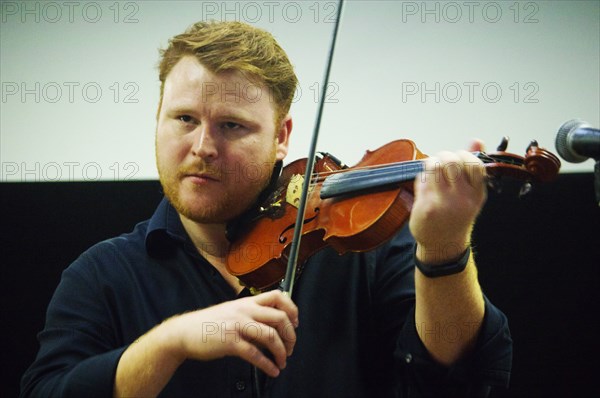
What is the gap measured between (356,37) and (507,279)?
2.73ft

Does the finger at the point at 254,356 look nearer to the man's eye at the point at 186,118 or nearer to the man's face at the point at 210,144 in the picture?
the man's face at the point at 210,144

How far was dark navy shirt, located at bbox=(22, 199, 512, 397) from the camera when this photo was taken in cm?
93

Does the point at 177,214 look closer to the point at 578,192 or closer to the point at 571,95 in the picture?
the point at 578,192

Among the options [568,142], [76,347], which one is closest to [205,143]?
[76,347]

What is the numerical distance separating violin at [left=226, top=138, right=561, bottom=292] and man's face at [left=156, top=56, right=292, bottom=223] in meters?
0.06

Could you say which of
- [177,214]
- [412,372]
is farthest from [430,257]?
[177,214]

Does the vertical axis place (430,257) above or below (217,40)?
below

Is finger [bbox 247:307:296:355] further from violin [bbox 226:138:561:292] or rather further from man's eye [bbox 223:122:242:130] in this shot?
man's eye [bbox 223:122:242:130]

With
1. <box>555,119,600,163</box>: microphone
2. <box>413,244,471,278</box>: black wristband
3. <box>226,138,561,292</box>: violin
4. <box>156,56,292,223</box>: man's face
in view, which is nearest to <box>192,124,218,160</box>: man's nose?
<box>156,56,292,223</box>: man's face

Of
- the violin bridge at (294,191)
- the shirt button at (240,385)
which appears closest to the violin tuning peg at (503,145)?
the violin bridge at (294,191)

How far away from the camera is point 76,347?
Result: 0.99 m

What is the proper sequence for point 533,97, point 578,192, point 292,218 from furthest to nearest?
1. point 533,97
2. point 578,192
3. point 292,218

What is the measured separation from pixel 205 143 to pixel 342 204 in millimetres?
282

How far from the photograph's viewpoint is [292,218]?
1.08 m
